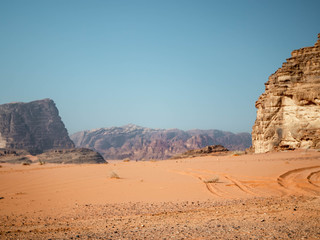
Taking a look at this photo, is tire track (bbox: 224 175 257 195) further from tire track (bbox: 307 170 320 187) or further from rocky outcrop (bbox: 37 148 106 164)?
rocky outcrop (bbox: 37 148 106 164)

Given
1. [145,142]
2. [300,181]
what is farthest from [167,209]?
[145,142]

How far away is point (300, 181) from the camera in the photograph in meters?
8.35

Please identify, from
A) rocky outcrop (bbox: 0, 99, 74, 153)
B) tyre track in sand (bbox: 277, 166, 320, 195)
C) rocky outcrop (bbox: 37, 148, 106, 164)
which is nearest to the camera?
tyre track in sand (bbox: 277, 166, 320, 195)

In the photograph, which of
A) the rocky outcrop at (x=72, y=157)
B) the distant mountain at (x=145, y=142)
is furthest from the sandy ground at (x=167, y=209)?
the distant mountain at (x=145, y=142)

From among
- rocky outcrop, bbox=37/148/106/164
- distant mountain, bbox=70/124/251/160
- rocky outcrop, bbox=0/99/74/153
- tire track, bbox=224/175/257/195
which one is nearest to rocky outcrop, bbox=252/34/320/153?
tire track, bbox=224/175/257/195

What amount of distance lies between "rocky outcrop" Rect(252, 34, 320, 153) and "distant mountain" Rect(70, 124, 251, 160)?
6849cm

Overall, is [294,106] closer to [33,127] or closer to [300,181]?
[300,181]

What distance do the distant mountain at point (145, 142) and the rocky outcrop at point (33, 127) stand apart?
28.5 metres

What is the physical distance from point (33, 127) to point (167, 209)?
78.4 metres

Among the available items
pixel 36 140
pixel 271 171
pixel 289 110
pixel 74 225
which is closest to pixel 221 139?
pixel 36 140

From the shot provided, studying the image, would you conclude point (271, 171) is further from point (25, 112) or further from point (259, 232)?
point (25, 112)

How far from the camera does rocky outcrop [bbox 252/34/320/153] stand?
1830 centimetres

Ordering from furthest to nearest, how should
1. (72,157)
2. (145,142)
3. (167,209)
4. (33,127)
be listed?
(145,142) < (33,127) < (72,157) < (167,209)

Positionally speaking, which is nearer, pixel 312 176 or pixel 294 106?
pixel 312 176
